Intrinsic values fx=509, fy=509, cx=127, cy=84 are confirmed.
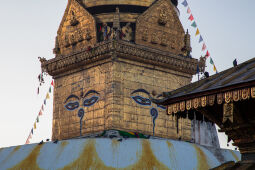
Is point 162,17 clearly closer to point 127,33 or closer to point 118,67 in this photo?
point 127,33

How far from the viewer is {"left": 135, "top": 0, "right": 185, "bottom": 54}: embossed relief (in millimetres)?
33559

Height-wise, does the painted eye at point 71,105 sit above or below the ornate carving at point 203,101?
above

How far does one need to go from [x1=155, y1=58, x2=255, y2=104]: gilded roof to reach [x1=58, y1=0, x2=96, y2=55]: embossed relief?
2008cm

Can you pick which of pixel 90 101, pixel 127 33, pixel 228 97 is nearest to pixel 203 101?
pixel 228 97

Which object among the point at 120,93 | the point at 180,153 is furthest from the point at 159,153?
the point at 120,93

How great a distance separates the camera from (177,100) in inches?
527

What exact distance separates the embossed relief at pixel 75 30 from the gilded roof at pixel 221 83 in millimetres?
20080

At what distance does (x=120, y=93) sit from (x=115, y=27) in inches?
171

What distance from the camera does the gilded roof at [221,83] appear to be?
480 inches

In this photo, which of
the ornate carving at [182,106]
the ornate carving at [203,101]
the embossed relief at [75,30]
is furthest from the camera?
the embossed relief at [75,30]

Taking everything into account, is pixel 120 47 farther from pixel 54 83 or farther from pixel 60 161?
pixel 60 161

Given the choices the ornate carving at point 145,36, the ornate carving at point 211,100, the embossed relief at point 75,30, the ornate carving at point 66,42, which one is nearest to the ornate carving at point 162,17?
the ornate carving at point 145,36

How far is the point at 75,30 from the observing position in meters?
34.8

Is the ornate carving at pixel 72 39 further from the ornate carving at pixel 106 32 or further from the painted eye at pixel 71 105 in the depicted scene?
the painted eye at pixel 71 105
